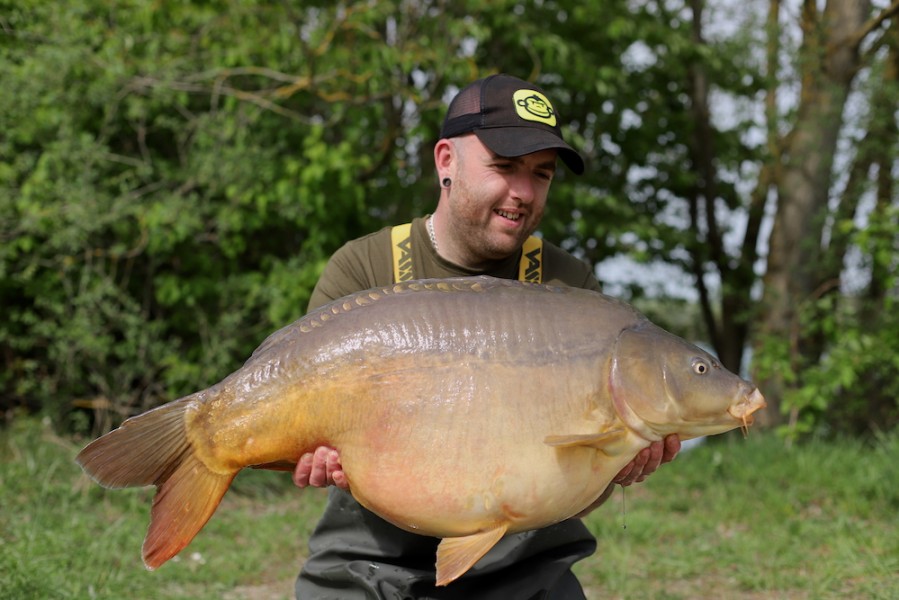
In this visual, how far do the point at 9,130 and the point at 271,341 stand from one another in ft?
12.6

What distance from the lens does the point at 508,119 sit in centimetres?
251

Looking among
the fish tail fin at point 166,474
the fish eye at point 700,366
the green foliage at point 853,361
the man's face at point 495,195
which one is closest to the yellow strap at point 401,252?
the man's face at point 495,195

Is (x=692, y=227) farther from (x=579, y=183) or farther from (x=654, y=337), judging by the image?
(x=654, y=337)

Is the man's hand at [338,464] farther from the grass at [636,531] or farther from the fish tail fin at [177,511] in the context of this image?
the grass at [636,531]

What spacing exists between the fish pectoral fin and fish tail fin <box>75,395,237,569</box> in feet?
2.47


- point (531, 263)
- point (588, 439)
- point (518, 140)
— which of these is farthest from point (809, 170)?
point (588, 439)

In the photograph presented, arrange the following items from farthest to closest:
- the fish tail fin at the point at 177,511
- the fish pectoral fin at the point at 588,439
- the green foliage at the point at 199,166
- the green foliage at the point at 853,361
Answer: the green foliage at the point at 853,361 → the green foliage at the point at 199,166 → the fish tail fin at the point at 177,511 → the fish pectoral fin at the point at 588,439

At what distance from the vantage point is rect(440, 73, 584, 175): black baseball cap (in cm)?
246

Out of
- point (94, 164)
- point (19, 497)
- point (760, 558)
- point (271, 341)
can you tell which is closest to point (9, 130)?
point (94, 164)

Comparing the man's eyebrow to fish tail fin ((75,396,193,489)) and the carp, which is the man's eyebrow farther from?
fish tail fin ((75,396,193,489))

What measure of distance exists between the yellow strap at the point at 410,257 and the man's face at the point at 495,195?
0.18m

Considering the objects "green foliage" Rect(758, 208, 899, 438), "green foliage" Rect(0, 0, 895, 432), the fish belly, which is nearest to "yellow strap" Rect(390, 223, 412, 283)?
the fish belly

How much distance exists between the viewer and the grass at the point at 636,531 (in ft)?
11.9

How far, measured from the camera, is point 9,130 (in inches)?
207
